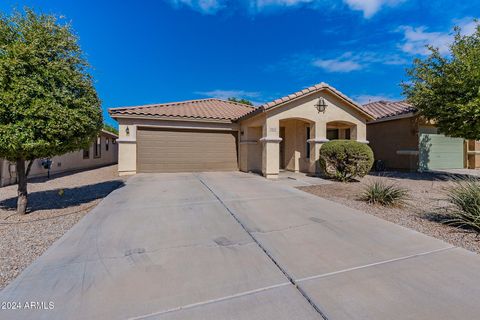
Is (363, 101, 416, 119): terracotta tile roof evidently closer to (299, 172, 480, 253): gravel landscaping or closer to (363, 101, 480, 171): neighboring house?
(363, 101, 480, 171): neighboring house

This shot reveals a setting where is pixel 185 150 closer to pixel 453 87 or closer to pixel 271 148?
pixel 271 148

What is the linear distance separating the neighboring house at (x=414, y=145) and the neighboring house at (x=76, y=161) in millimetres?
15448

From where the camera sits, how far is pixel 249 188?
25.9 ft

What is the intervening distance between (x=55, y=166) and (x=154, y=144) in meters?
5.66

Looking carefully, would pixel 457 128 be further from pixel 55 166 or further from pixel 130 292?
pixel 55 166

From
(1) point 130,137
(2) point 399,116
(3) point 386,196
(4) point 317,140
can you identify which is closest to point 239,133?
(4) point 317,140

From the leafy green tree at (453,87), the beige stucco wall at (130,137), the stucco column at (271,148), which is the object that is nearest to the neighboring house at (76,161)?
the beige stucco wall at (130,137)

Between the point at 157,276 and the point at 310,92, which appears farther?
the point at 310,92

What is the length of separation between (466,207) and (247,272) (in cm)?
458

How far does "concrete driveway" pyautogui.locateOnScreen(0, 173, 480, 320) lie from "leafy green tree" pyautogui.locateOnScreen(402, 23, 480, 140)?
7.63 meters

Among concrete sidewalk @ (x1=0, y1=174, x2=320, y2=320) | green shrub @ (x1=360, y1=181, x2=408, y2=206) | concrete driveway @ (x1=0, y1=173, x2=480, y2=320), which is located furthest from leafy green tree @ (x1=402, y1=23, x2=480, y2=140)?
concrete sidewalk @ (x1=0, y1=174, x2=320, y2=320)

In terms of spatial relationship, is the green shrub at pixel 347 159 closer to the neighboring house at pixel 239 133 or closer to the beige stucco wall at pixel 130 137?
the neighboring house at pixel 239 133

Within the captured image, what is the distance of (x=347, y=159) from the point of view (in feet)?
29.3

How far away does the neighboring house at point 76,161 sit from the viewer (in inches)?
345
